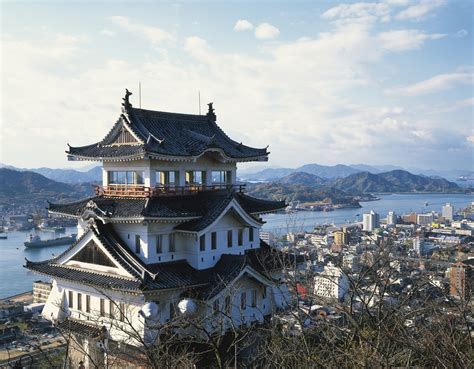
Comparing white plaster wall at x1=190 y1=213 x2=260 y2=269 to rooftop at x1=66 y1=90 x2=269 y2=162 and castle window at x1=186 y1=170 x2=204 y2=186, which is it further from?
rooftop at x1=66 y1=90 x2=269 y2=162

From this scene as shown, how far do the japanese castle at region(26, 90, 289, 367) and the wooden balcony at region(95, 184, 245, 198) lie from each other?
0.03 metres

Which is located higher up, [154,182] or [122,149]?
[122,149]

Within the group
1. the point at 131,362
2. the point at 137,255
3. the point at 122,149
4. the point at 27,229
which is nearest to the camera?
the point at 131,362

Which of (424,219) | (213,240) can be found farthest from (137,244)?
(424,219)

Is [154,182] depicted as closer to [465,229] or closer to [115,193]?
[115,193]

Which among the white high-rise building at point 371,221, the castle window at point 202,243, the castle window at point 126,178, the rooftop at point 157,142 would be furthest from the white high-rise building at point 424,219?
the castle window at point 126,178

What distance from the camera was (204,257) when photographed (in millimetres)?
13391

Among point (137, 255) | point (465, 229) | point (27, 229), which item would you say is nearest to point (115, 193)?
point (137, 255)

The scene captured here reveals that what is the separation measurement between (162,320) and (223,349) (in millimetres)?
1756

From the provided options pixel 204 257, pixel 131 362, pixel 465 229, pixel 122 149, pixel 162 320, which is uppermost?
pixel 122 149

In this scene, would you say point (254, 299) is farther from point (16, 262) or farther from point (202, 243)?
point (16, 262)

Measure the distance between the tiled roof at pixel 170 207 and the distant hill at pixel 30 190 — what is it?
123824 mm

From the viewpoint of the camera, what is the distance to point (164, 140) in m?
13.7

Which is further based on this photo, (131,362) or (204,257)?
(204,257)
